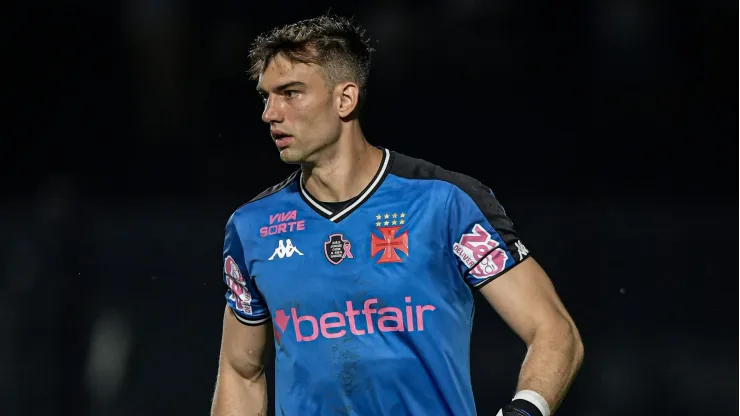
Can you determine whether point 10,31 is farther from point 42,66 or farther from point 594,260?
point 594,260

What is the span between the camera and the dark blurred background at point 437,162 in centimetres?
596

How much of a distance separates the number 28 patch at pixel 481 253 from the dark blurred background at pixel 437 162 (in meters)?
2.78

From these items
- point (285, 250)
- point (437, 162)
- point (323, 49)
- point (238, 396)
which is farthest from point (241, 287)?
point (437, 162)

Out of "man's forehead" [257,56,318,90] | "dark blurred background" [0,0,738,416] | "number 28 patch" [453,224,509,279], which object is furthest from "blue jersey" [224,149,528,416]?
"dark blurred background" [0,0,738,416]

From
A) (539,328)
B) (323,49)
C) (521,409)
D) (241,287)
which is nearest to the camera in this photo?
(521,409)

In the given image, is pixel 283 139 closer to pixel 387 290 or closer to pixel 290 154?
pixel 290 154

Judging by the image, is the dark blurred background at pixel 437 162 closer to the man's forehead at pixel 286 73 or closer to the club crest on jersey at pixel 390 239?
the club crest on jersey at pixel 390 239

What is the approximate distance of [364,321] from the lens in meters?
3.18

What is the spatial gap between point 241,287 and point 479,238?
0.84 m

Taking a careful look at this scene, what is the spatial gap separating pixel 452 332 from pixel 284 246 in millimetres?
588

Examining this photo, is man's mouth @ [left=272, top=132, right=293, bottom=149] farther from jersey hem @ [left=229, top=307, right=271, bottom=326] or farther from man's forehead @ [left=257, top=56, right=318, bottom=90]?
jersey hem @ [left=229, top=307, right=271, bottom=326]

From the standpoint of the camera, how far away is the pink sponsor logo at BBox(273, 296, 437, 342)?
3.16 meters

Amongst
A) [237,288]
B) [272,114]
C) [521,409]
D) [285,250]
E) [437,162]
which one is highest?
[272,114]

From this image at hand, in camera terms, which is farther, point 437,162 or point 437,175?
point 437,162
